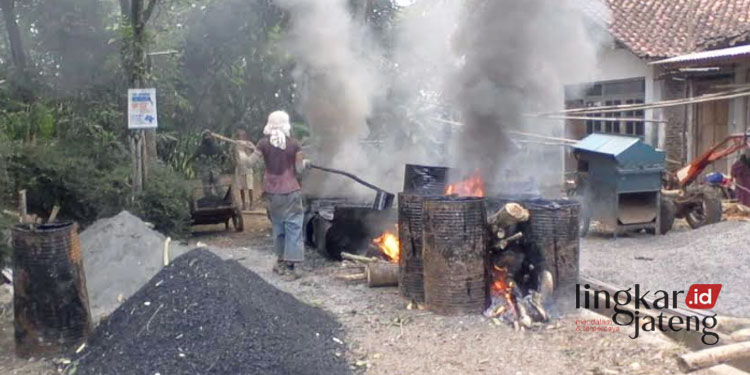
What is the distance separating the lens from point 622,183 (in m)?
9.05

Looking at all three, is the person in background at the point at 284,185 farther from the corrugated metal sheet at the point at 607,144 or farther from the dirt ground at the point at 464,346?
the corrugated metal sheet at the point at 607,144

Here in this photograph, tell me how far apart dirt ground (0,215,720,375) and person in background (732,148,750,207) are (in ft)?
19.0

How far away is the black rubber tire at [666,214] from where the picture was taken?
949 cm

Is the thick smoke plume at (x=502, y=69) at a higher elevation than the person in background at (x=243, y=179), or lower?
higher

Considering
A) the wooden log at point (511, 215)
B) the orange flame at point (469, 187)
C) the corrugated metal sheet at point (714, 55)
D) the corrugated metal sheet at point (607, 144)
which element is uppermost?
the corrugated metal sheet at point (714, 55)

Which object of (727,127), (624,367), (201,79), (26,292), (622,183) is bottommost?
(624,367)

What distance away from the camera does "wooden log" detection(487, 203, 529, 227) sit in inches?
228

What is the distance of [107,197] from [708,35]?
11270mm

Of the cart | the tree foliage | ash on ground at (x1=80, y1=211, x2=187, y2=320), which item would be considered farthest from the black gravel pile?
the cart

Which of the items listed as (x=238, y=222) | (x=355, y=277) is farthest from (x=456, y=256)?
(x=238, y=222)

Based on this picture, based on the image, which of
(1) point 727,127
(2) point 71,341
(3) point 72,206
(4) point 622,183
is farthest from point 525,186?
(1) point 727,127

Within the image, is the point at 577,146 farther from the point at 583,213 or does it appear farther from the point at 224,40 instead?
the point at 224,40

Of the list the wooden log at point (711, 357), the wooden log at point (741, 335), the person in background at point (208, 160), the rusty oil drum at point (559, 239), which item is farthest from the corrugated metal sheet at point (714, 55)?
the person in background at point (208, 160)

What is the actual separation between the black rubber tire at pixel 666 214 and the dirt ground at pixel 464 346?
4.45 meters
